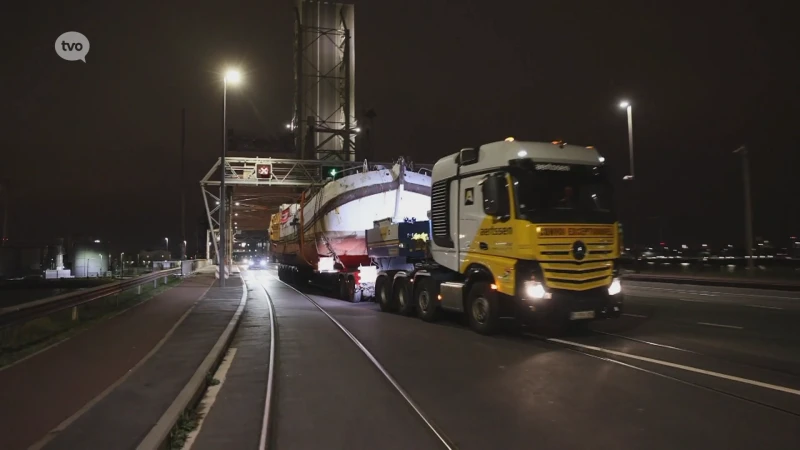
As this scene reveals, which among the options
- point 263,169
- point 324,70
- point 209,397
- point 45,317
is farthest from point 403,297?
point 324,70

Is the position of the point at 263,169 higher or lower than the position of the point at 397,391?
higher

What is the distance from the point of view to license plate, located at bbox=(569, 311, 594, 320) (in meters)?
10.6

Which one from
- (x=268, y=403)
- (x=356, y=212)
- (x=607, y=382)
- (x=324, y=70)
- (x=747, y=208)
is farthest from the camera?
(x=324, y=70)

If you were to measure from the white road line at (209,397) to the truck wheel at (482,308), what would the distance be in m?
4.73

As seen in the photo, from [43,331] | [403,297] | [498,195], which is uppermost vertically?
[498,195]

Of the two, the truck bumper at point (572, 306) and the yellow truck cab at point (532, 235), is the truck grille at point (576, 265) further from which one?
the truck bumper at point (572, 306)

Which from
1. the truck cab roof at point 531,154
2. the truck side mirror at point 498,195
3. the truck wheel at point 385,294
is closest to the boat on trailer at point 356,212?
the truck wheel at point 385,294

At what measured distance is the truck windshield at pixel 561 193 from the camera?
423 inches

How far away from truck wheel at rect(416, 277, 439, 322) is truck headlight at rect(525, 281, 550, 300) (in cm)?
371

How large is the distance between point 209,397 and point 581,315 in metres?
6.52

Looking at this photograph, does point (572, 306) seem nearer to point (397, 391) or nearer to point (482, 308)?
point (482, 308)

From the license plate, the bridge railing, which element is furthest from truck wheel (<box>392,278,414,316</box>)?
the bridge railing

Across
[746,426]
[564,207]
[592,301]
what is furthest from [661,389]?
[564,207]

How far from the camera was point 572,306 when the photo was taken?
10.6 metres
